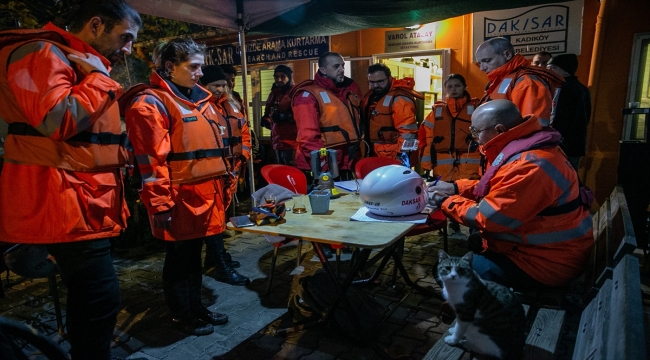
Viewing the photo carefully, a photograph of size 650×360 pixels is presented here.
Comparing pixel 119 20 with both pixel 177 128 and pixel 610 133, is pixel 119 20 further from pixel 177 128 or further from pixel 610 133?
pixel 610 133

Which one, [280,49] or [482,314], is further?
[280,49]

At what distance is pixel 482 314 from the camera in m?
1.96

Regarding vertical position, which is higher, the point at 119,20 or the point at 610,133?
the point at 119,20

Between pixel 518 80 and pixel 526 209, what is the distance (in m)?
1.98

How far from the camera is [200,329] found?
3176 millimetres

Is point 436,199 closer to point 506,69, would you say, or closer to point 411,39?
point 506,69

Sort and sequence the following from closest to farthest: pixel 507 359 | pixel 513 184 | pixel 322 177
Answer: pixel 507 359 → pixel 513 184 → pixel 322 177

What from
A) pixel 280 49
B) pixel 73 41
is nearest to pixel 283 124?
pixel 280 49

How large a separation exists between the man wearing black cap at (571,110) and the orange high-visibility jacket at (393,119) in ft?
5.61

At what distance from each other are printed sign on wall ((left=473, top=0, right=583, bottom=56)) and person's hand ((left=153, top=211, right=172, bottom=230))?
608 centimetres

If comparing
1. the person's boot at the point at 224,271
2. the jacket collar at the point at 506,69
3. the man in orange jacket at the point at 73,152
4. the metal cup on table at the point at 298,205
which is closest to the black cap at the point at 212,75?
the person's boot at the point at 224,271

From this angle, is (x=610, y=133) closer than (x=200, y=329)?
No

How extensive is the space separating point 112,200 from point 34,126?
0.50 m

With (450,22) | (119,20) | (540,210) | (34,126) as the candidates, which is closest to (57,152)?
(34,126)
